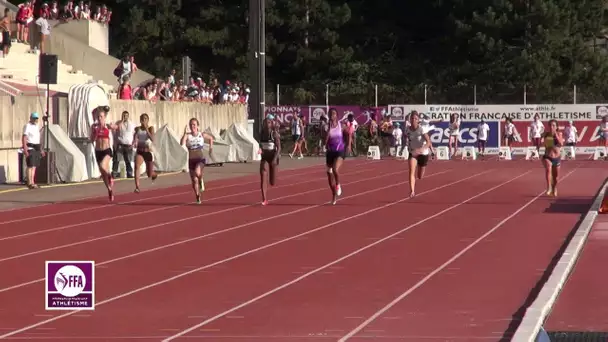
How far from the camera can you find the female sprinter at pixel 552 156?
3009cm

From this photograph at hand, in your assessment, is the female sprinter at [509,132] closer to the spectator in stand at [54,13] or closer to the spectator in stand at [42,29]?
the spectator in stand at [54,13]

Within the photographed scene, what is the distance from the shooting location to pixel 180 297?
13734 millimetres

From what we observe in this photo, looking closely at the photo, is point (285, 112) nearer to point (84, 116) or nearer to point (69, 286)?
point (84, 116)

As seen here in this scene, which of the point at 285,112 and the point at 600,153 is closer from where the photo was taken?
the point at 600,153

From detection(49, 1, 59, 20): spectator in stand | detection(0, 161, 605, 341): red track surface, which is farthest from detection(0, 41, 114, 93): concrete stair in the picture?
detection(0, 161, 605, 341): red track surface

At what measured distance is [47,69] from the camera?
32.6 meters

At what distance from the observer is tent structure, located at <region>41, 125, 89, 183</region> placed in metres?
34.7

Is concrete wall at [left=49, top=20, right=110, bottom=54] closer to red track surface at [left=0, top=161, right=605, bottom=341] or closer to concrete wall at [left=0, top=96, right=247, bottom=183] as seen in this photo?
concrete wall at [left=0, top=96, right=247, bottom=183]

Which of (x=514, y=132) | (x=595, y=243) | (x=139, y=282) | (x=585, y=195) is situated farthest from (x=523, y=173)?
(x=139, y=282)

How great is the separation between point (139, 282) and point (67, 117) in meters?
22.9

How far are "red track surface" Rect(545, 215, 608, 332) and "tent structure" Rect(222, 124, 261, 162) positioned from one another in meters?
31.8

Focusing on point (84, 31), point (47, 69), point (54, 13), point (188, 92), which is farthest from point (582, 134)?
point (47, 69)

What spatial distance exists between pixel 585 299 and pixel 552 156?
1707cm

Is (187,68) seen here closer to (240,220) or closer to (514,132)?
(514,132)
